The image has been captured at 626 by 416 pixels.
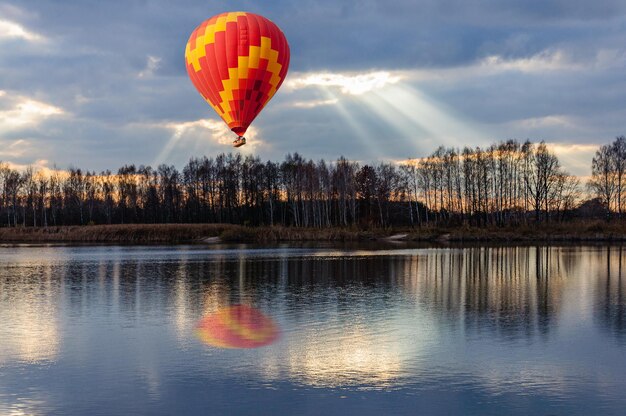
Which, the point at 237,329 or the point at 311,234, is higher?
the point at 311,234

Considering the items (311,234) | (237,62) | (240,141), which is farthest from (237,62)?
(311,234)

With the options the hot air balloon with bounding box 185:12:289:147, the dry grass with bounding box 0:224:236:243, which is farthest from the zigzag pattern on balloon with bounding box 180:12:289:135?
the dry grass with bounding box 0:224:236:243

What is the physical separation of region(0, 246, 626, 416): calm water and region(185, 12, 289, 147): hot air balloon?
835cm

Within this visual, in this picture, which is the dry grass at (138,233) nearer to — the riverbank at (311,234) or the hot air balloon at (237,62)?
the riverbank at (311,234)

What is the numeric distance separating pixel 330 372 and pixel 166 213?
91220 mm

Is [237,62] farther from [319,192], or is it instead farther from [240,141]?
[319,192]

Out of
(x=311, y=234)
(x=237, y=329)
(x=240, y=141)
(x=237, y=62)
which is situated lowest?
(x=237, y=329)

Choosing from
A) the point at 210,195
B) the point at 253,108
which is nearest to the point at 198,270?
the point at 253,108

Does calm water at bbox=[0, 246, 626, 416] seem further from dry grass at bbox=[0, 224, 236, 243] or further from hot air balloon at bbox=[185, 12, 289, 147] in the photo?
dry grass at bbox=[0, 224, 236, 243]

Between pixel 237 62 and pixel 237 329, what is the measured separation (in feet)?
55.0

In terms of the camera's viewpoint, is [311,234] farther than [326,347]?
Yes

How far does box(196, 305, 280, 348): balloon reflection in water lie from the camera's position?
1404cm

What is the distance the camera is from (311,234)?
211 ft

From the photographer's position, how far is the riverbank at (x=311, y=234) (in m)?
59.5
